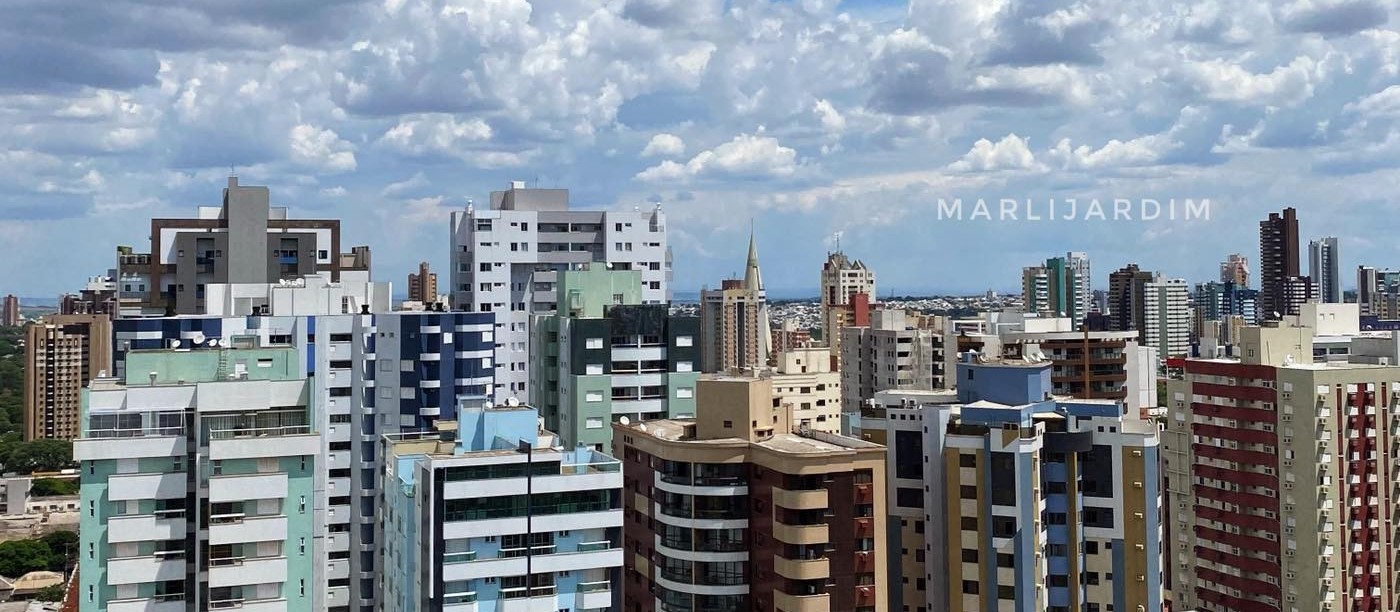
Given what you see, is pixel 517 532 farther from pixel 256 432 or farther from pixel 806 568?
pixel 806 568

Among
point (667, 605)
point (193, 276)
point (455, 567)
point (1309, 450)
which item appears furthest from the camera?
point (193, 276)

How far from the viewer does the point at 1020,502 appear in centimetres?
3183

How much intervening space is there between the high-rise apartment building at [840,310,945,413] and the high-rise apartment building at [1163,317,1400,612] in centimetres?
2668

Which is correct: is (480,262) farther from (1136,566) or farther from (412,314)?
(1136,566)

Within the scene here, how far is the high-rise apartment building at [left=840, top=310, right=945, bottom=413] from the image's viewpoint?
230 ft

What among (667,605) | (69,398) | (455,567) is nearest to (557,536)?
(455,567)

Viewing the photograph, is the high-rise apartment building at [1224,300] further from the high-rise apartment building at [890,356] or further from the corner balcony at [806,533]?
the corner balcony at [806,533]

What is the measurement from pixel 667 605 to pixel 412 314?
1691 centimetres

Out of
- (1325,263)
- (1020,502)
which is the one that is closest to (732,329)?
(1325,263)

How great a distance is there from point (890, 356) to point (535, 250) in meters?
23.2

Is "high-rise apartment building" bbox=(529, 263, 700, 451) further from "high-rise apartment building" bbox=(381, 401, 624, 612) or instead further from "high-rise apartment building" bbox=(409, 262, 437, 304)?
"high-rise apartment building" bbox=(409, 262, 437, 304)

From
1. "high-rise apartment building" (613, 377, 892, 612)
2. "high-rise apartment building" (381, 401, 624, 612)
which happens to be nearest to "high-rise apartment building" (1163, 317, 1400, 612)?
"high-rise apartment building" (613, 377, 892, 612)

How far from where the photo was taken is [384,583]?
32.2m

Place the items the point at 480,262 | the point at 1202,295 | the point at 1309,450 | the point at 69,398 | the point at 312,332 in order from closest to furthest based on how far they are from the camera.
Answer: the point at 1309,450
the point at 312,332
the point at 480,262
the point at 69,398
the point at 1202,295
